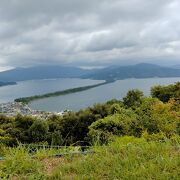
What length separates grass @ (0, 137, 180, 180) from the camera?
3.32 m

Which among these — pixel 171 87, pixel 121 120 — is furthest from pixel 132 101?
pixel 121 120

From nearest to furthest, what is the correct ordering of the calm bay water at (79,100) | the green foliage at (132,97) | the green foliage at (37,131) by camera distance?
the green foliage at (37,131) → the green foliage at (132,97) → the calm bay water at (79,100)

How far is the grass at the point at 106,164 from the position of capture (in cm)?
332

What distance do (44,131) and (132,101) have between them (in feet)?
20.8

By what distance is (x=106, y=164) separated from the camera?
3574mm

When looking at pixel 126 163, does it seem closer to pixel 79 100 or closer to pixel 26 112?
pixel 26 112

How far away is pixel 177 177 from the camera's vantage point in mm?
3168

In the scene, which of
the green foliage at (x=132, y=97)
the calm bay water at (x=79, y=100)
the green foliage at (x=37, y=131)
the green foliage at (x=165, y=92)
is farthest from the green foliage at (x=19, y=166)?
the calm bay water at (x=79, y=100)

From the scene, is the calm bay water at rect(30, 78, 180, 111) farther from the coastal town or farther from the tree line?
the tree line

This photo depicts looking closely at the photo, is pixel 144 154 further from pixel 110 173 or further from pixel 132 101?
pixel 132 101

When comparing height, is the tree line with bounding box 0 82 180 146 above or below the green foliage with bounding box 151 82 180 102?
below

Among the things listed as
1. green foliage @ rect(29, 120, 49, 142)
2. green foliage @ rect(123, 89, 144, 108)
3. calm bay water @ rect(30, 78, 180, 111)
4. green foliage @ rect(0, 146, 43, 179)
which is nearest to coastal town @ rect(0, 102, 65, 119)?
calm bay water @ rect(30, 78, 180, 111)

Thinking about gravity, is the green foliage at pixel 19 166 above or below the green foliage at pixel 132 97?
above

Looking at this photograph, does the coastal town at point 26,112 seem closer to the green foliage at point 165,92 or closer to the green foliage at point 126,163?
the green foliage at point 165,92
